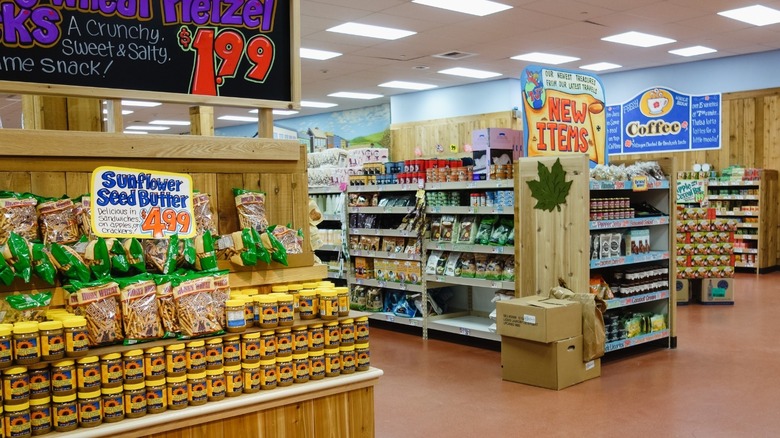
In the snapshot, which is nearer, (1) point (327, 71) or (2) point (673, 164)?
(2) point (673, 164)

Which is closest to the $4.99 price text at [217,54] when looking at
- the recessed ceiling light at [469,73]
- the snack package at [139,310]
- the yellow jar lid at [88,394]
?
the snack package at [139,310]

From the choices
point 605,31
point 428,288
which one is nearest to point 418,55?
point 605,31

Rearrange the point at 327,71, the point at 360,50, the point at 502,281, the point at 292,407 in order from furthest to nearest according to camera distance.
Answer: the point at 327,71 → the point at 360,50 → the point at 502,281 → the point at 292,407

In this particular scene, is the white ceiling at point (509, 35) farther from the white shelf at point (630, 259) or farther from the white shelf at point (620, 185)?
the white shelf at point (630, 259)

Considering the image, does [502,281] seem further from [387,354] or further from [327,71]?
Result: [327,71]

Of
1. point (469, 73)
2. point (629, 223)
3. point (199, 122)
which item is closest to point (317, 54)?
point (469, 73)

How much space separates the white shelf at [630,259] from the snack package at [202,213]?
12.1ft

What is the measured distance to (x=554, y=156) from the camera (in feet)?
18.7

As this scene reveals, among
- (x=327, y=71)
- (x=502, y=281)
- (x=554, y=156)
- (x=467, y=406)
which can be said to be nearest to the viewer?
(x=467, y=406)

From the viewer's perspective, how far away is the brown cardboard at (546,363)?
5137 mm

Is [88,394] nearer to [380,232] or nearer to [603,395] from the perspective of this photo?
[603,395]

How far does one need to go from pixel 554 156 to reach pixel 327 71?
334 inches

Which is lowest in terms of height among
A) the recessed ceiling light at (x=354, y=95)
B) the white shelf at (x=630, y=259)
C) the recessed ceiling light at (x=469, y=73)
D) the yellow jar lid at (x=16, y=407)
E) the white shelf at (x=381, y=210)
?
the white shelf at (x=630, y=259)

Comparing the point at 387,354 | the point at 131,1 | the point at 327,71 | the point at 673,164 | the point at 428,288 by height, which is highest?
the point at 327,71
